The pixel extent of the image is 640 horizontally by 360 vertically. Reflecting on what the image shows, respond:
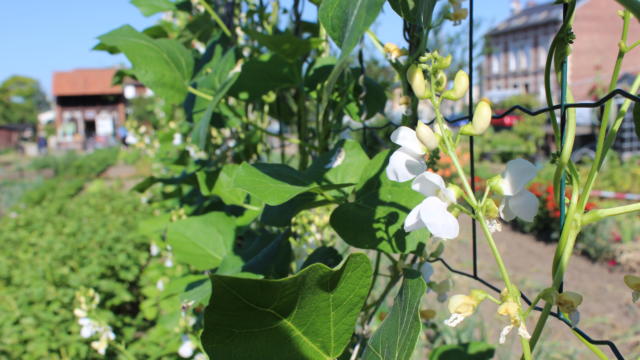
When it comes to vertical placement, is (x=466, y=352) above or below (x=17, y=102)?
below

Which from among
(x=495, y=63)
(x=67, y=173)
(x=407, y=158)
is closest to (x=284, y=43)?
(x=407, y=158)

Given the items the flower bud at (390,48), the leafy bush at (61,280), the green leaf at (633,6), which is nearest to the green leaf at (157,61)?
the flower bud at (390,48)

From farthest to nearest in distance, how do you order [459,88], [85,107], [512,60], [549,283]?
[85,107]
[512,60]
[549,283]
[459,88]

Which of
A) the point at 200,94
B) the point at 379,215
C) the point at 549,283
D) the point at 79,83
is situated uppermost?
the point at 79,83

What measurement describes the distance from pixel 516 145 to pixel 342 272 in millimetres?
14235

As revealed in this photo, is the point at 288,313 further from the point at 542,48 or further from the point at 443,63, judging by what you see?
the point at 542,48

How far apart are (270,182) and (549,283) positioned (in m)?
4.49

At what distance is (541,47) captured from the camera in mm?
31422

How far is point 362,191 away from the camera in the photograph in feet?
2.38

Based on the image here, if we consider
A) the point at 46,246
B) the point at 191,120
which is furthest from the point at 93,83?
the point at 191,120

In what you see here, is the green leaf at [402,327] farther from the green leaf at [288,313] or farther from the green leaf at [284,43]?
the green leaf at [284,43]

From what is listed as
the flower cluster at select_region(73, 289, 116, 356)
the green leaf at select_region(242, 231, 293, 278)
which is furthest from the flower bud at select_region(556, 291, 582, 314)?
the flower cluster at select_region(73, 289, 116, 356)

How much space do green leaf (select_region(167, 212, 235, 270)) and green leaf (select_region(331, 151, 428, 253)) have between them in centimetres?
43

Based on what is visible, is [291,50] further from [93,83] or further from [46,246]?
[93,83]
